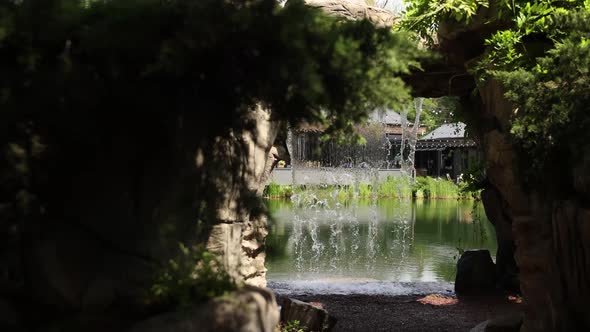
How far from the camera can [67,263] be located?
121 inches

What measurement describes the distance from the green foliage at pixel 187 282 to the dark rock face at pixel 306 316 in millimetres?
3424

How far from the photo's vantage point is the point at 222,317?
2.92m

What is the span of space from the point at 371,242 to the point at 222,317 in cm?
1144

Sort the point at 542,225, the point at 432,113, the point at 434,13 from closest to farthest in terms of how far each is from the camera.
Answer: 1. the point at 542,225
2. the point at 434,13
3. the point at 432,113

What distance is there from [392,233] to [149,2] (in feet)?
41.8

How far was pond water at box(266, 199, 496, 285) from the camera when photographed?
1103 centimetres

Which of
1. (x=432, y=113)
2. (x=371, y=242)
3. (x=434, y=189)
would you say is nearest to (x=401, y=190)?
(x=434, y=189)

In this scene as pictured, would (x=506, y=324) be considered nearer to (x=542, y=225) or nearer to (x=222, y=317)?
(x=542, y=225)

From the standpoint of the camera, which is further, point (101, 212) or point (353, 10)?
point (353, 10)

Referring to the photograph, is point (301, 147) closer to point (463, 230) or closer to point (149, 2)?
point (463, 230)

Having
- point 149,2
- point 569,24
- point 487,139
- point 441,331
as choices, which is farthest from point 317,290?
point 149,2

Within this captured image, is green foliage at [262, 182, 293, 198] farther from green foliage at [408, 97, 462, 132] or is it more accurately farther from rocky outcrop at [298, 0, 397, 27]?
rocky outcrop at [298, 0, 397, 27]

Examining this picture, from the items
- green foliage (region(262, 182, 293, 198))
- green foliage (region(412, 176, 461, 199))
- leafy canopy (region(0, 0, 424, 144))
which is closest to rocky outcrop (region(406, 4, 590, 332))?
leafy canopy (region(0, 0, 424, 144))

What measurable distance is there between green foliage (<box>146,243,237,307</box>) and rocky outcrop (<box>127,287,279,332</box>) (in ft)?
0.24
